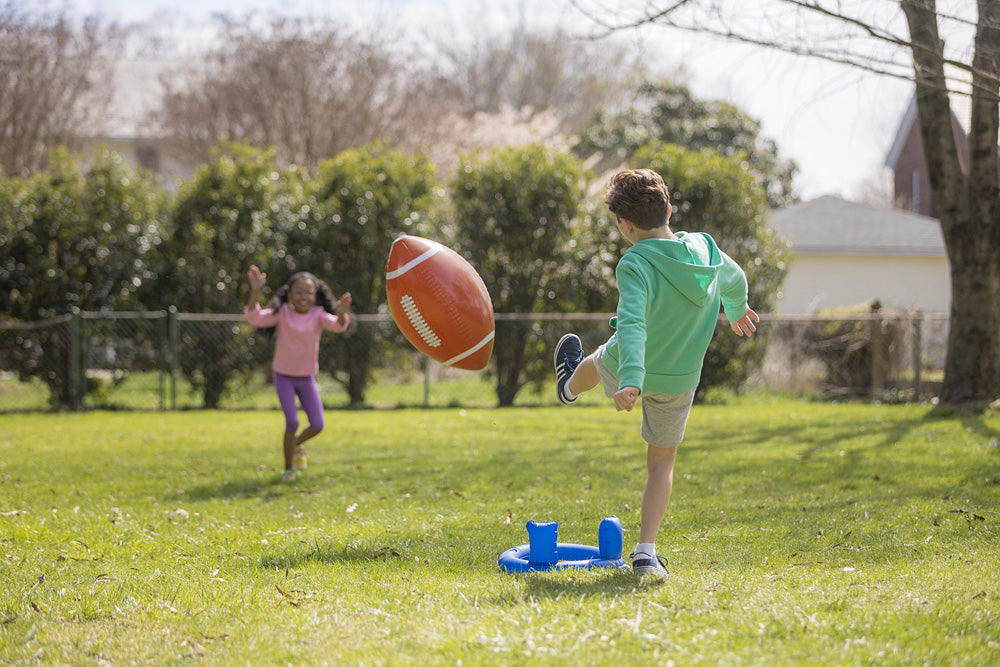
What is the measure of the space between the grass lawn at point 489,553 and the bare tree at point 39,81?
13.0 meters

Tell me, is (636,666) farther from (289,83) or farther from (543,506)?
(289,83)

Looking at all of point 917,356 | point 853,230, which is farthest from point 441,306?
point 853,230

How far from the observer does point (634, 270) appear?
3.80 meters

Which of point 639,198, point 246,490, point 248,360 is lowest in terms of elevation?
point 246,490

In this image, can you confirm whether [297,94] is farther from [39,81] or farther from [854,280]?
[854,280]

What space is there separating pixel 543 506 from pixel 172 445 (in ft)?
16.1

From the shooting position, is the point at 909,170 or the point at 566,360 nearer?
the point at 566,360

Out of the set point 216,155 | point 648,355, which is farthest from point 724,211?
point 648,355

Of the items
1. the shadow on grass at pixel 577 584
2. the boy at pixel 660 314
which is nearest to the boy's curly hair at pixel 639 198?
the boy at pixel 660 314

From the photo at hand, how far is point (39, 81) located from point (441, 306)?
1804 centimetres

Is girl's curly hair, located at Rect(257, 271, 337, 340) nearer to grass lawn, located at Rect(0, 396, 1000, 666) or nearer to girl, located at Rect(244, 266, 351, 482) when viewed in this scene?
girl, located at Rect(244, 266, 351, 482)

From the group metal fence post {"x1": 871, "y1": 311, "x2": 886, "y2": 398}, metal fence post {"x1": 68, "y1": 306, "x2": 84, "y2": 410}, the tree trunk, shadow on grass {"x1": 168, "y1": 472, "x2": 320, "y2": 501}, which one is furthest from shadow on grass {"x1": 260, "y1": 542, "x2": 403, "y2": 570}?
metal fence post {"x1": 871, "y1": 311, "x2": 886, "y2": 398}

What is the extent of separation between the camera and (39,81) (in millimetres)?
19422

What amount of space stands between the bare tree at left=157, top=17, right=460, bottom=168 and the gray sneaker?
19.1 meters
